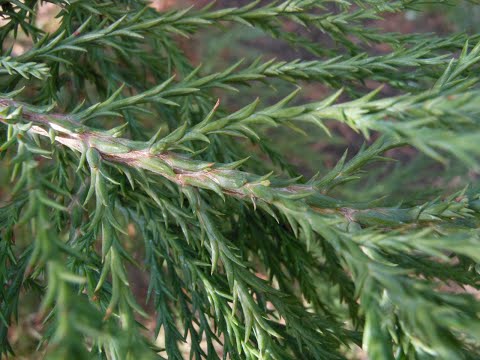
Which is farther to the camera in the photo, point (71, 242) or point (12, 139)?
point (71, 242)

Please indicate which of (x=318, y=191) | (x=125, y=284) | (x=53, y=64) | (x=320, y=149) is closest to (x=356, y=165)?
(x=318, y=191)

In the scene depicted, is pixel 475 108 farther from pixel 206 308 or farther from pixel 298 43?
pixel 298 43

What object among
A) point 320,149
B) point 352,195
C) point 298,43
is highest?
point 298,43

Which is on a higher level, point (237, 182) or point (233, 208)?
point (237, 182)

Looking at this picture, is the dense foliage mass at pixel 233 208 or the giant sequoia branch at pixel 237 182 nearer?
the dense foliage mass at pixel 233 208

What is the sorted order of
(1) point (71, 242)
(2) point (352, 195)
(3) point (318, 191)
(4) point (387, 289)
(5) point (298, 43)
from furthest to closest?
(2) point (352, 195), (5) point (298, 43), (1) point (71, 242), (3) point (318, 191), (4) point (387, 289)

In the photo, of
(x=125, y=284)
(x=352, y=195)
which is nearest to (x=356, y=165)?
(x=125, y=284)

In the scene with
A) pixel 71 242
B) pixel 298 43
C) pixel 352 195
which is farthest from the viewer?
pixel 352 195

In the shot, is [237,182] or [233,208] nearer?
[237,182]

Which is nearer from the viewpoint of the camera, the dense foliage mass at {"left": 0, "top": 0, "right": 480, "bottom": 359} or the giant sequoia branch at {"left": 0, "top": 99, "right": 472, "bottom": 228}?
the dense foliage mass at {"left": 0, "top": 0, "right": 480, "bottom": 359}

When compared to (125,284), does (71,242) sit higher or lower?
lower
